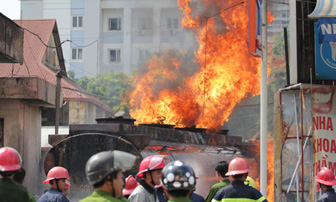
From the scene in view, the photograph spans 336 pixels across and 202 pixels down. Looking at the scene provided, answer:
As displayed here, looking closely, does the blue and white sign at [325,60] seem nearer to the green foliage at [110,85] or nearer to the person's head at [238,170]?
the person's head at [238,170]

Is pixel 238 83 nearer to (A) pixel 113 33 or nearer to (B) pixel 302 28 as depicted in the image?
(B) pixel 302 28

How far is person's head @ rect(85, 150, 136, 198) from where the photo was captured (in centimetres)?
383

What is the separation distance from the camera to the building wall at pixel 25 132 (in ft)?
55.0

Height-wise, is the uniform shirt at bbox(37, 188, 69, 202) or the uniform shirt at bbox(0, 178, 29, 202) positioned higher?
the uniform shirt at bbox(0, 178, 29, 202)

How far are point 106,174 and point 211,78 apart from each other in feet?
54.6

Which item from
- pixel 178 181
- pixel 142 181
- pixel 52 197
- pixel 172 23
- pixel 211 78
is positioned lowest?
pixel 52 197

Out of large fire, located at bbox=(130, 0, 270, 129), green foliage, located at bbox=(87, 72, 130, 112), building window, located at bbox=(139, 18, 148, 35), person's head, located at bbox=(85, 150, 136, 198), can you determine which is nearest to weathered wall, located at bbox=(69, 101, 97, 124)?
green foliage, located at bbox=(87, 72, 130, 112)

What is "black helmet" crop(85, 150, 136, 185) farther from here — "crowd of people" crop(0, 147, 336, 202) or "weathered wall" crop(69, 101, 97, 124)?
"weathered wall" crop(69, 101, 97, 124)

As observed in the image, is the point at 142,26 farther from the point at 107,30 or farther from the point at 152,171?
the point at 152,171

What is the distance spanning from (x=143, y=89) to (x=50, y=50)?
9462mm

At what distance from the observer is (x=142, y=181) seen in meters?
6.10

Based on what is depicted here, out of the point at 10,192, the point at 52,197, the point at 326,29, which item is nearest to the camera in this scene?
the point at 10,192

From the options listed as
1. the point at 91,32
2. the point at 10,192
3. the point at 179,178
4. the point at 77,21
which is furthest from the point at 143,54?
the point at 179,178

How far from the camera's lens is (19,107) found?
55.2 ft
